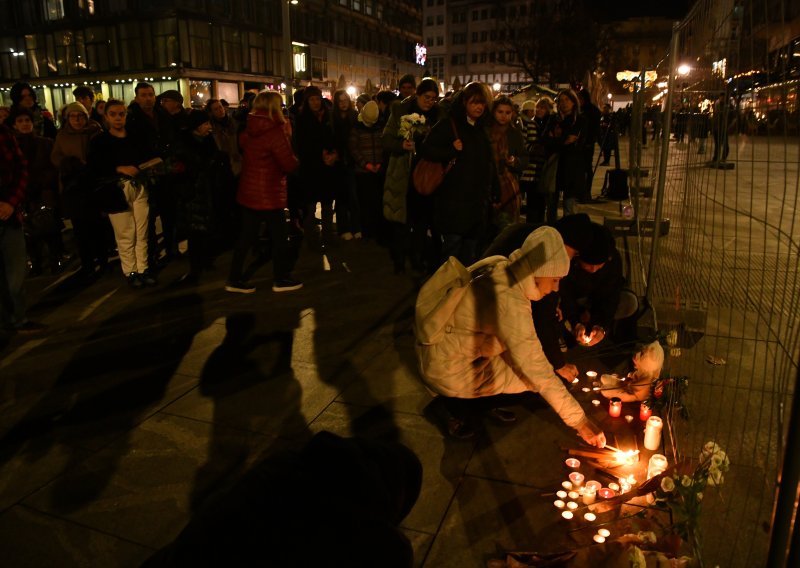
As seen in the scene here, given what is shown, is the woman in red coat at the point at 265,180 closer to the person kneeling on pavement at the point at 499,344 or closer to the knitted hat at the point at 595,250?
the person kneeling on pavement at the point at 499,344

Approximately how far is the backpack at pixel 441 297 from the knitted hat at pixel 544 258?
0.72 ft

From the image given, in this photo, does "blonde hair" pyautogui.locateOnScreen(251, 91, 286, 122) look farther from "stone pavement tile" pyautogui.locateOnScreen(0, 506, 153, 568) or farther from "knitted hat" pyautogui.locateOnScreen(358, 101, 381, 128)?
"stone pavement tile" pyautogui.locateOnScreen(0, 506, 153, 568)

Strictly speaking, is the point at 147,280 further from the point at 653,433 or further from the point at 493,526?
the point at 653,433

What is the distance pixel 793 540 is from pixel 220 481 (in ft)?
9.04

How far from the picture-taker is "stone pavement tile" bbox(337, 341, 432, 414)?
436cm

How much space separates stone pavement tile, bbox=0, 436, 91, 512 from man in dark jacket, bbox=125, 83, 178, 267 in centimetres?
385

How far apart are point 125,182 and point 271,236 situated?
154 cm

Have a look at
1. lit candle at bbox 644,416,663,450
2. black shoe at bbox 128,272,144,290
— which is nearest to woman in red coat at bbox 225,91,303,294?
black shoe at bbox 128,272,144,290

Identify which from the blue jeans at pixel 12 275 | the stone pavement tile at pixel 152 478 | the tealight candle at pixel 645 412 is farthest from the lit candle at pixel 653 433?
the blue jeans at pixel 12 275

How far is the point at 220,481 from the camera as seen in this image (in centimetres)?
348

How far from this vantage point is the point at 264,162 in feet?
21.0

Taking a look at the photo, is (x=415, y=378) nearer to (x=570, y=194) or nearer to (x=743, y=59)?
(x=743, y=59)

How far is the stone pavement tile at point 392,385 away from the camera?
172 inches

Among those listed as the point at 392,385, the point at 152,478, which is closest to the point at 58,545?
the point at 152,478
